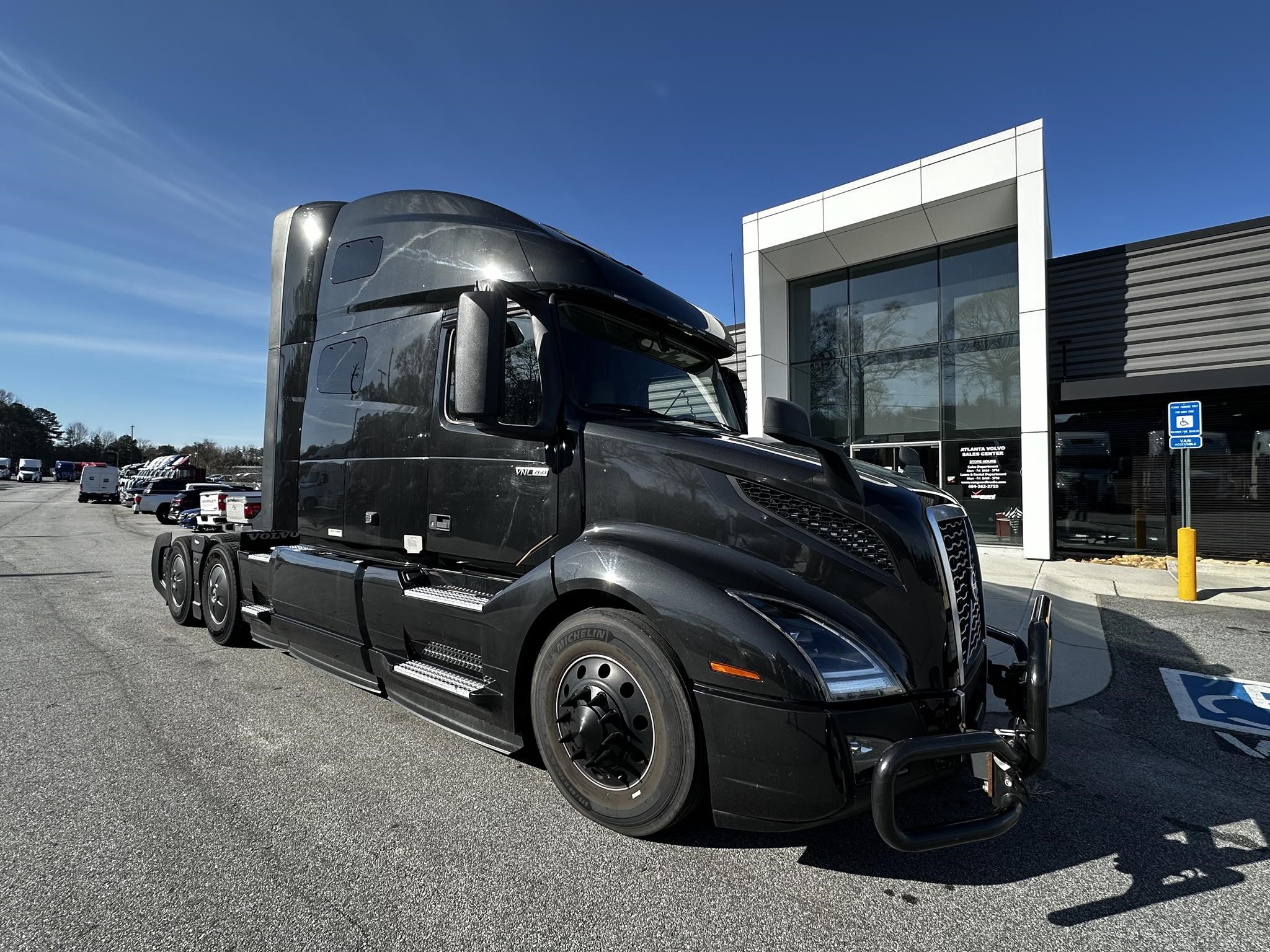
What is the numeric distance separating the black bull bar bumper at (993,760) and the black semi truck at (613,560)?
10mm

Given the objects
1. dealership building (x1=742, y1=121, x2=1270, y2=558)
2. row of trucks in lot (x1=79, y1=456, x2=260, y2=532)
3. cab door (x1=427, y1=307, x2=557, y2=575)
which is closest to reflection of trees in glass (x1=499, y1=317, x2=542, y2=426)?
cab door (x1=427, y1=307, x2=557, y2=575)

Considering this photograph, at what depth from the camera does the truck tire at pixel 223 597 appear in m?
5.23

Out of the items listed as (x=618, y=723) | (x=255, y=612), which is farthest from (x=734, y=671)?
(x=255, y=612)

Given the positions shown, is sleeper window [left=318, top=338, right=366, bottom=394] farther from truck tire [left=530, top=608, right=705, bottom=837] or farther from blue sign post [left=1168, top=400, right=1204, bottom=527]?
blue sign post [left=1168, top=400, right=1204, bottom=527]

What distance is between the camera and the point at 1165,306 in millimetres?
11000

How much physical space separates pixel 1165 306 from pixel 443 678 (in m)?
13.4

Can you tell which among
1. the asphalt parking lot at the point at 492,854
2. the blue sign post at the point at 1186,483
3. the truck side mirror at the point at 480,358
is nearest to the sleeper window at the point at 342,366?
the truck side mirror at the point at 480,358

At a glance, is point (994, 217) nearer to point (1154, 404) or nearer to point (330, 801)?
point (1154, 404)

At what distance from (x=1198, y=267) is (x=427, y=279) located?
42.7 feet

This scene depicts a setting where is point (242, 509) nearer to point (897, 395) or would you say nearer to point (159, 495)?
point (897, 395)

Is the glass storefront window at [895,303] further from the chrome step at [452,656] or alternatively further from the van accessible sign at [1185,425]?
the chrome step at [452,656]

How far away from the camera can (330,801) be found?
9.24ft

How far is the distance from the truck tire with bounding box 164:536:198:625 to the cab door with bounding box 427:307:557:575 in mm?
3928

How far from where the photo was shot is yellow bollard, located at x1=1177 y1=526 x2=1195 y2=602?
7.64 meters
